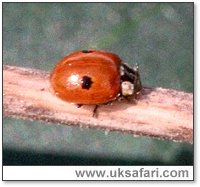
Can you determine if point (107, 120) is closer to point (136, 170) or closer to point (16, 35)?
point (136, 170)

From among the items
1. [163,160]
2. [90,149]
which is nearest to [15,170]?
[90,149]

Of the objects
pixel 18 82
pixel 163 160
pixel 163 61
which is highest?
pixel 18 82

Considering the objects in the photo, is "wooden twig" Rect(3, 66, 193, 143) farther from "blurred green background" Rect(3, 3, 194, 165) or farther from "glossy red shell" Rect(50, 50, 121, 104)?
"blurred green background" Rect(3, 3, 194, 165)

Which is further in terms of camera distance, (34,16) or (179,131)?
(34,16)

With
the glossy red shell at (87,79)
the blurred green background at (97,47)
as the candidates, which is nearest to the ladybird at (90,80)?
the glossy red shell at (87,79)

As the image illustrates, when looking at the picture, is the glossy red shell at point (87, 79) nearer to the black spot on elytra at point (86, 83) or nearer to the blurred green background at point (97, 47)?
the black spot on elytra at point (86, 83)

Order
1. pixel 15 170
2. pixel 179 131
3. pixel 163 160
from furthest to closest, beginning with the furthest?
pixel 163 160, pixel 15 170, pixel 179 131

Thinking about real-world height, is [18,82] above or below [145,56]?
above

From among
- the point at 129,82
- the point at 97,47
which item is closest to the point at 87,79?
the point at 129,82
